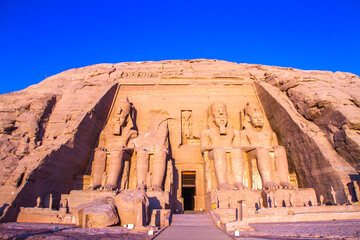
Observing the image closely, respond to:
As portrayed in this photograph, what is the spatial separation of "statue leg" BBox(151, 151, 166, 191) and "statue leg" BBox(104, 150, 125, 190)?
3.89 ft

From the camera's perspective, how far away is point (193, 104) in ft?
39.3

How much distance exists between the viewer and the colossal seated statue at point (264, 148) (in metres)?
9.13

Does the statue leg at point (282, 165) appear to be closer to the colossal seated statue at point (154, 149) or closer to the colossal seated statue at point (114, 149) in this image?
the colossal seated statue at point (154, 149)

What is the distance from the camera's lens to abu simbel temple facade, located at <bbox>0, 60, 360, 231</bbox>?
22.5 ft

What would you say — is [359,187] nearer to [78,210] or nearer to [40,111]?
[78,210]

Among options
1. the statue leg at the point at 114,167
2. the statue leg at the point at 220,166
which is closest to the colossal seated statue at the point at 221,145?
the statue leg at the point at 220,166

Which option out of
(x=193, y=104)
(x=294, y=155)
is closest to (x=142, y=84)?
(x=193, y=104)

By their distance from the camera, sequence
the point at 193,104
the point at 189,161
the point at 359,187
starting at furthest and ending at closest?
1. the point at 193,104
2. the point at 189,161
3. the point at 359,187

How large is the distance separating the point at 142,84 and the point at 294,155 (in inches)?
277

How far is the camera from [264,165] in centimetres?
927

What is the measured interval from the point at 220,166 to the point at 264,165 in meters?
1.51

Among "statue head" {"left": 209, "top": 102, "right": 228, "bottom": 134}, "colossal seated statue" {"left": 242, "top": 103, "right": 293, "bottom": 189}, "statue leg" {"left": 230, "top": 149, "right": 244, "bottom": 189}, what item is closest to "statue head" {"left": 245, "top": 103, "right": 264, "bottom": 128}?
"colossal seated statue" {"left": 242, "top": 103, "right": 293, "bottom": 189}

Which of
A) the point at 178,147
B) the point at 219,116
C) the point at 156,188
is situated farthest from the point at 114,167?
the point at 219,116

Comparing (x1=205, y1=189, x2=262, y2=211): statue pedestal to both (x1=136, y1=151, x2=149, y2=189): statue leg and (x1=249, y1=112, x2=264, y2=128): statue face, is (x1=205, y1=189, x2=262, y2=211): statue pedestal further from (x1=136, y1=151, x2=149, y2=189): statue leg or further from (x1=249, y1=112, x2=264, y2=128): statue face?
(x1=249, y1=112, x2=264, y2=128): statue face
